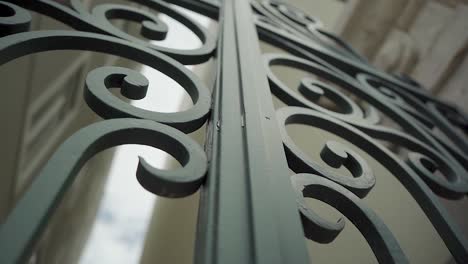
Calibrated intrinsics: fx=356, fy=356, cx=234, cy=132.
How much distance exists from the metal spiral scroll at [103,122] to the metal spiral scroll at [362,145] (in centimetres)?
15

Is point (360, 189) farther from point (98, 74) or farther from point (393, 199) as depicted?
point (393, 199)

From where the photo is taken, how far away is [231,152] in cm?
44

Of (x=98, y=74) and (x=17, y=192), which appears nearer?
(x=98, y=74)

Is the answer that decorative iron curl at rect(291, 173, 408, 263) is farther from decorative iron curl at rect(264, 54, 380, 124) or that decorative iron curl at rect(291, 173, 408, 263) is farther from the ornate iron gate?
decorative iron curl at rect(264, 54, 380, 124)

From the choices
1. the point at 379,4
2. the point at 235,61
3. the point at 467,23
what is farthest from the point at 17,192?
the point at 467,23

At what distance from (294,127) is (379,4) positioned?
38.6 inches

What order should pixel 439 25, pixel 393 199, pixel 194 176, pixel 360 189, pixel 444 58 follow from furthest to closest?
pixel 439 25 → pixel 444 58 → pixel 393 199 → pixel 360 189 → pixel 194 176

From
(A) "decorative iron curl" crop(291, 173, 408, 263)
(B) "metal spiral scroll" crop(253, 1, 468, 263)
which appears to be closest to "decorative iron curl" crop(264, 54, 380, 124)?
(B) "metal spiral scroll" crop(253, 1, 468, 263)

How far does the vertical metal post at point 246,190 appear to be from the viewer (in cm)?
33

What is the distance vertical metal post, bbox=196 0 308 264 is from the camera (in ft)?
1.09

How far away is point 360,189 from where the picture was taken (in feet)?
1.59

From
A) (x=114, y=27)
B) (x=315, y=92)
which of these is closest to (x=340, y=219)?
(x=315, y=92)

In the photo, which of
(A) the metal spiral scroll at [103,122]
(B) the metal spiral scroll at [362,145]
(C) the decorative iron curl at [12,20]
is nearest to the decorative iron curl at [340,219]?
(B) the metal spiral scroll at [362,145]

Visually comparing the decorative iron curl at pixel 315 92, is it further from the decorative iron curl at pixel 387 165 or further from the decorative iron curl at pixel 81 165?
the decorative iron curl at pixel 81 165
